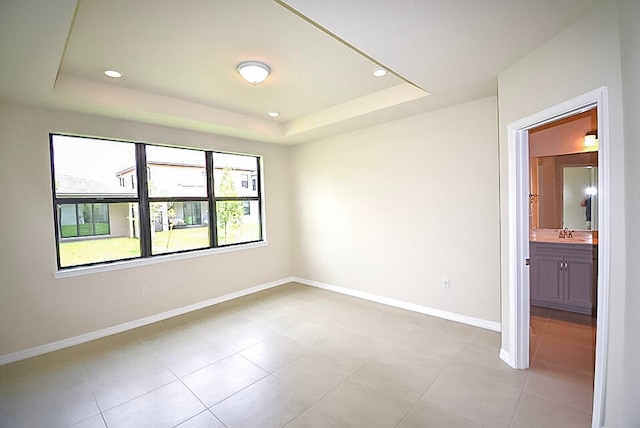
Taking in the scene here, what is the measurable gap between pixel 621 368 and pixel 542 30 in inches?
82.9

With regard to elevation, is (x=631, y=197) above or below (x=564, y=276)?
above

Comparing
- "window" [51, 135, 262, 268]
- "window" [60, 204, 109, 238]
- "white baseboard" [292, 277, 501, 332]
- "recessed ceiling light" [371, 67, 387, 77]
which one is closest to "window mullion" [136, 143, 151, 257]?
"window" [51, 135, 262, 268]

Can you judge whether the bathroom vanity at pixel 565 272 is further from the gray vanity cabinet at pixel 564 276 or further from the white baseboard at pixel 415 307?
the white baseboard at pixel 415 307

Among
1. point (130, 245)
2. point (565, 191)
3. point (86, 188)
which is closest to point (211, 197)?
point (130, 245)

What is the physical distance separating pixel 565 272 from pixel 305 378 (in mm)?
3481

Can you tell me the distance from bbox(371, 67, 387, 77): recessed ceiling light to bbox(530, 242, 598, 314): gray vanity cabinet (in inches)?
117

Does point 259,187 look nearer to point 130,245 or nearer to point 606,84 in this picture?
point 130,245

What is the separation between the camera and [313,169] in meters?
5.20

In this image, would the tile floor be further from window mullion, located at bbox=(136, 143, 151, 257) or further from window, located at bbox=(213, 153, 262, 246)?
window, located at bbox=(213, 153, 262, 246)

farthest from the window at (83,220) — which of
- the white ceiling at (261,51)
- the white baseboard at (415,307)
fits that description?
the white baseboard at (415,307)

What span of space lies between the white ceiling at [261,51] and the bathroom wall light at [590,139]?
194 cm

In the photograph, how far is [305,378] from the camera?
2.53 meters

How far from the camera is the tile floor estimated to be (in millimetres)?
Answer: 2068

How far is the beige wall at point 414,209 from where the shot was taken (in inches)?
133
